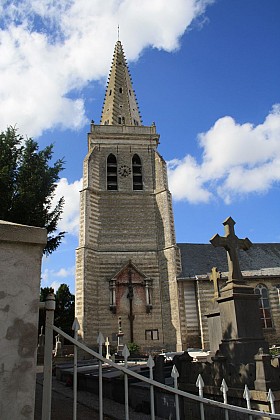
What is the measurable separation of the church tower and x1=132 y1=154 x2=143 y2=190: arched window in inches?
0.6

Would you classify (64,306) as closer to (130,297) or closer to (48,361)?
(130,297)

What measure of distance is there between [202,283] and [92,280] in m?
7.36

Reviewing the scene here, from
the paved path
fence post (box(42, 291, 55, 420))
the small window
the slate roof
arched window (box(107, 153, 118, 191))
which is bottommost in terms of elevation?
the paved path

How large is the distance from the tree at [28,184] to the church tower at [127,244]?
1092cm

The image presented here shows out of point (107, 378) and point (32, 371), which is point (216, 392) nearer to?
point (107, 378)

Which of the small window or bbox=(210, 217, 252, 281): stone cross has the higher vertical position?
bbox=(210, 217, 252, 281): stone cross

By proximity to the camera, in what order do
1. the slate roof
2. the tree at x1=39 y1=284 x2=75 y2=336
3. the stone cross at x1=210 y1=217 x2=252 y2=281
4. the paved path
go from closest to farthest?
the paved path, the stone cross at x1=210 y1=217 x2=252 y2=281, the slate roof, the tree at x1=39 y1=284 x2=75 y2=336

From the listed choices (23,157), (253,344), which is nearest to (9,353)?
(253,344)

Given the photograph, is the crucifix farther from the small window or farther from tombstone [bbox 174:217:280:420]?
tombstone [bbox 174:217:280:420]

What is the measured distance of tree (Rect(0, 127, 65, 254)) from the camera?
411 inches

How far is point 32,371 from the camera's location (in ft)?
7.45

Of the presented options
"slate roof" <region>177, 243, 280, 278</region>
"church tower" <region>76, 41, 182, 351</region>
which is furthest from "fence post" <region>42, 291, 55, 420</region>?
"slate roof" <region>177, 243, 280, 278</region>

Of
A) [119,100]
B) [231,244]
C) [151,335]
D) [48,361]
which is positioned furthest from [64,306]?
[48,361]

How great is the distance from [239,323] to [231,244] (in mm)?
2123
